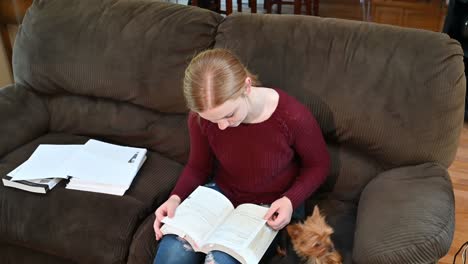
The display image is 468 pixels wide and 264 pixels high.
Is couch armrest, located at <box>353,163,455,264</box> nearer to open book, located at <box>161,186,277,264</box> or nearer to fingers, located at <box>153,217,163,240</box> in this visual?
open book, located at <box>161,186,277,264</box>

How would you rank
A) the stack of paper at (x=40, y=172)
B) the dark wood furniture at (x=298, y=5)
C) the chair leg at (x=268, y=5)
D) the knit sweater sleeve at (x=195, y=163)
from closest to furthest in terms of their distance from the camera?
the knit sweater sleeve at (x=195, y=163) → the stack of paper at (x=40, y=172) → the dark wood furniture at (x=298, y=5) → the chair leg at (x=268, y=5)

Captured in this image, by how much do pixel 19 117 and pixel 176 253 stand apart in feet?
3.51

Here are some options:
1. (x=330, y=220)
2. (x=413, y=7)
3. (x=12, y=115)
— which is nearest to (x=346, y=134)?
(x=330, y=220)

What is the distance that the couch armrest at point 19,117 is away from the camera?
1.86 metres

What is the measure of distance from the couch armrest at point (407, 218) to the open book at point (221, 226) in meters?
0.27

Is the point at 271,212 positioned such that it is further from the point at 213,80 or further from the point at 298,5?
the point at 298,5

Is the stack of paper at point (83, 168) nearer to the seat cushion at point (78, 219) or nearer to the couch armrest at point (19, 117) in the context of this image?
the seat cushion at point (78, 219)

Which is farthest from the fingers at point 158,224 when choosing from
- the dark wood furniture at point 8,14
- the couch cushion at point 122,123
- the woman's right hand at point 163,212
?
the dark wood furniture at point 8,14

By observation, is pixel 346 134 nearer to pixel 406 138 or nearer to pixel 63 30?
pixel 406 138

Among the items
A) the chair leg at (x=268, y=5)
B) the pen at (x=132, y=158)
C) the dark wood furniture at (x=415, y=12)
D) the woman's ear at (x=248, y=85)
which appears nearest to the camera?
the woman's ear at (x=248, y=85)

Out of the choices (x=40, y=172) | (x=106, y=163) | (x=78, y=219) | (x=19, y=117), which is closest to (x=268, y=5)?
(x=19, y=117)

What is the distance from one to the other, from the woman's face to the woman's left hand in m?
0.27

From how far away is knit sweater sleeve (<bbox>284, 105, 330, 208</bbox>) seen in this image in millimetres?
1354

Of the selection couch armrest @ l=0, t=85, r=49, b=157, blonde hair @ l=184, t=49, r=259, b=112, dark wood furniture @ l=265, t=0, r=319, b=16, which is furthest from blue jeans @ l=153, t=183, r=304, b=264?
dark wood furniture @ l=265, t=0, r=319, b=16
